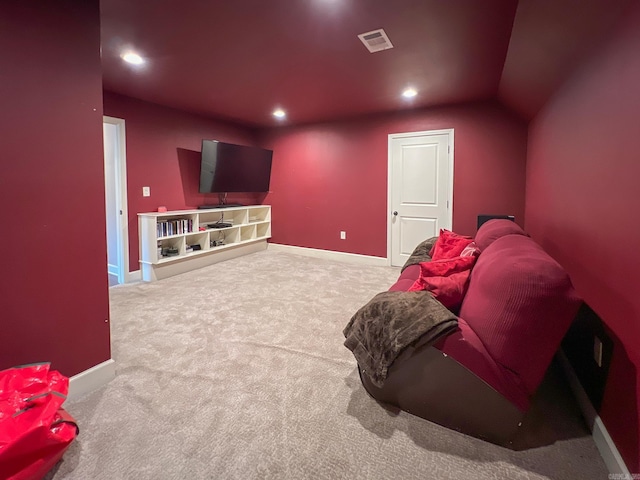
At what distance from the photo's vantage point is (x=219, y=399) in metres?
1.82

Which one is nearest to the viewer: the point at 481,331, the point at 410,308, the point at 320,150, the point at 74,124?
the point at 481,331

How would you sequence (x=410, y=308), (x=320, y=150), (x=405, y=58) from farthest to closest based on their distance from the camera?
Result: (x=320, y=150) < (x=405, y=58) < (x=410, y=308)

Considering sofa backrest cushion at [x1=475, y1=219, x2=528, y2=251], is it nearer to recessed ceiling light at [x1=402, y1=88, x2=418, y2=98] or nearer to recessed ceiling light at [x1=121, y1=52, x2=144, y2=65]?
recessed ceiling light at [x1=402, y1=88, x2=418, y2=98]

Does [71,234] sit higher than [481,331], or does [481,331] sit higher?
[71,234]

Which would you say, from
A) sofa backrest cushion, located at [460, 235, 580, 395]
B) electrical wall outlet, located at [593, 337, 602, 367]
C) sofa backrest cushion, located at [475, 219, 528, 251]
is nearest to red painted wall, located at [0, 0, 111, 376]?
sofa backrest cushion, located at [460, 235, 580, 395]

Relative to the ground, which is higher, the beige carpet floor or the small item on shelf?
the small item on shelf

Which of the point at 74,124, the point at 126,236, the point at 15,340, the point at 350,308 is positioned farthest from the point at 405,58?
the point at 126,236

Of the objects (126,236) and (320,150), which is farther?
(320,150)

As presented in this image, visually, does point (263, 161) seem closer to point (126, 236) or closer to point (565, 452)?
point (126, 236)

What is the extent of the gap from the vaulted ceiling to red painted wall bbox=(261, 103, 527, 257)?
397mm

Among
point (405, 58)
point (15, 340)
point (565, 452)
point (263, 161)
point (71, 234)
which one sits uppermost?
point (405, 58)

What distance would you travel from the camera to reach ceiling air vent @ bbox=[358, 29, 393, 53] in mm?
2434

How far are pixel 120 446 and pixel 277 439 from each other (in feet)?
2.33

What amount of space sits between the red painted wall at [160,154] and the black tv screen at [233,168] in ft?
1.03
